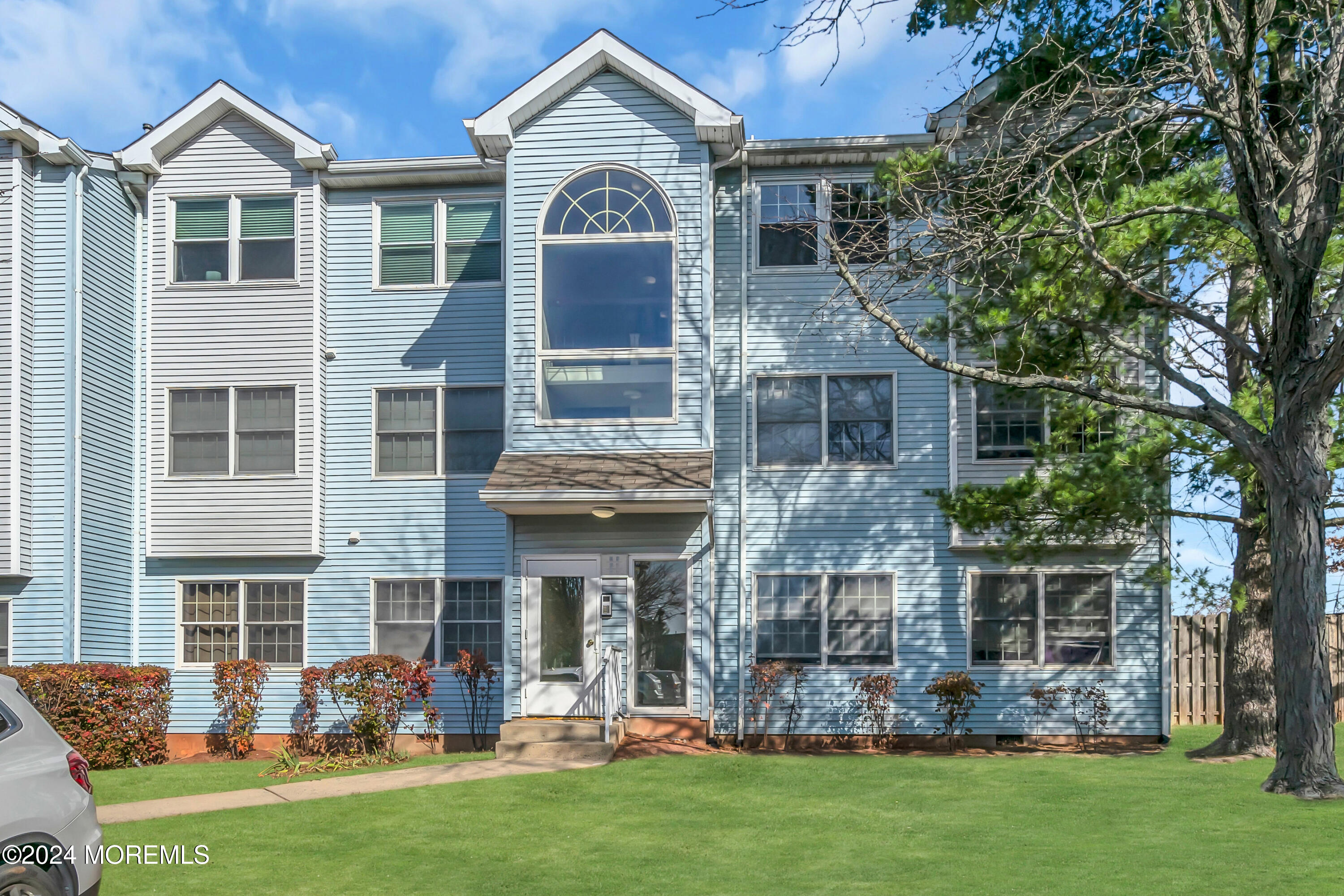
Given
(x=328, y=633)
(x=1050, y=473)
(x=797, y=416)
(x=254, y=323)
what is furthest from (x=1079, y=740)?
(x=254, y=323)

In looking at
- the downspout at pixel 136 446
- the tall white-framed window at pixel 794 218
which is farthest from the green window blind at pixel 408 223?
the tall white-framed window at pixel 794 218

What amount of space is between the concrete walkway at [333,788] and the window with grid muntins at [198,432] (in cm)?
589

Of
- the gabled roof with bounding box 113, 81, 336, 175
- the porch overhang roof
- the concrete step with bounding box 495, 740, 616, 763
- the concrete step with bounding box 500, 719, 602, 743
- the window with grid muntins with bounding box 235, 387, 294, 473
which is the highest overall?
the gabled roof with bounding box 113, 81, 336, 175

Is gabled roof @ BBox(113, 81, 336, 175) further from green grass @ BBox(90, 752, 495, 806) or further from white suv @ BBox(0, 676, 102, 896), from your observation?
white suv @ BBox(0, 676, 102, 896)

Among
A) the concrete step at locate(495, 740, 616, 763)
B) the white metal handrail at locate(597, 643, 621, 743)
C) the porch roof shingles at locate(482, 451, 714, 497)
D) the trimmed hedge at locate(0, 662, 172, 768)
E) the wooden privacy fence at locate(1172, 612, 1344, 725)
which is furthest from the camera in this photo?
the wooden privacy fence at locate(1172, 612, 1344, 725)

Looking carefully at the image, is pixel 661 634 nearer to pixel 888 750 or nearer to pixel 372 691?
pixel 888 750

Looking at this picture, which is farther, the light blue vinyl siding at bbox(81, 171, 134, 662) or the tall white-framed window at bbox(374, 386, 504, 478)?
the tall white-framed window at bbox(374, 386, 504, 478)

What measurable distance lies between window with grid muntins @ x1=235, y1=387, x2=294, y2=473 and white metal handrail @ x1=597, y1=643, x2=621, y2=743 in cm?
561

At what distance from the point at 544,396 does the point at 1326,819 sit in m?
10.4

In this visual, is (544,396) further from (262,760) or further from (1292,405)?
(1292,405)

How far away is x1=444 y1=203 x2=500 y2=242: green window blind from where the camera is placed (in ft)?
57.2

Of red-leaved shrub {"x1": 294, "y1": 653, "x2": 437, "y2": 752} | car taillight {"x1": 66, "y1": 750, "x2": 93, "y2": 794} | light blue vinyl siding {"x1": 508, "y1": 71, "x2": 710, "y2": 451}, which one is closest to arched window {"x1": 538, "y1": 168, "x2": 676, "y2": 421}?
light blue vinyl siding {"x1": 508, "y1": 71, "x2": 710, "y2": 451}

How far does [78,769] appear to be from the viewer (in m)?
5.95

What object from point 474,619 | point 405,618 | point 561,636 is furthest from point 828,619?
point 405,618
